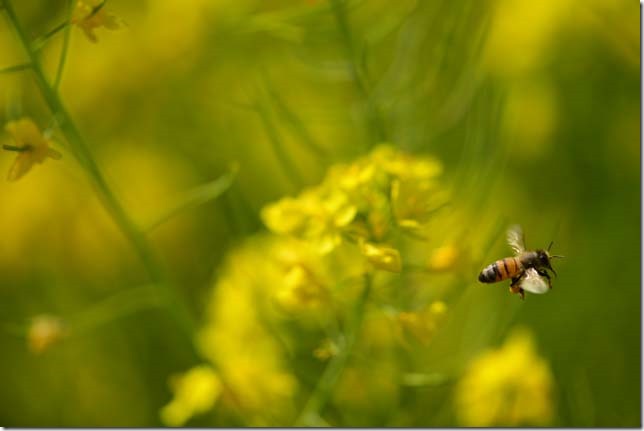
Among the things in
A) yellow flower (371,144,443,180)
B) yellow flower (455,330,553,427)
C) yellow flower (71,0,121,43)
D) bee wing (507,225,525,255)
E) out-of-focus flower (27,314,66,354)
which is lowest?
yellow flower (455,330,553,427)

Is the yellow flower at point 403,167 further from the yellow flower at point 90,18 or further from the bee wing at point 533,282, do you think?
the yellow flower at point 90,18

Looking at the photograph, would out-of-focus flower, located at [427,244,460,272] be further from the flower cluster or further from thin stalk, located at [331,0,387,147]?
thin stalk, located at [331,0,387,147]

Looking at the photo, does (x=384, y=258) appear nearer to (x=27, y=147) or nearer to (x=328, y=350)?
(x=328, y=350)

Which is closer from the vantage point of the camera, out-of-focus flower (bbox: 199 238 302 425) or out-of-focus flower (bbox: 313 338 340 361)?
out-of-focus flower (bbox: 313 338 340 361)

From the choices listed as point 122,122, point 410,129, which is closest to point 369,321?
point 410,129

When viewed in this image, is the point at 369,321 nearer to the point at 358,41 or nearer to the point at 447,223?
the point at 447,223

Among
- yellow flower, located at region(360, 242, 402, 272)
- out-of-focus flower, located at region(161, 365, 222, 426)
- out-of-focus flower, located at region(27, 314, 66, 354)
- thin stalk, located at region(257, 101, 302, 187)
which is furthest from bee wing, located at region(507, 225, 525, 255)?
out-of-focus flower, located at region(27, 314, 66, 354)
